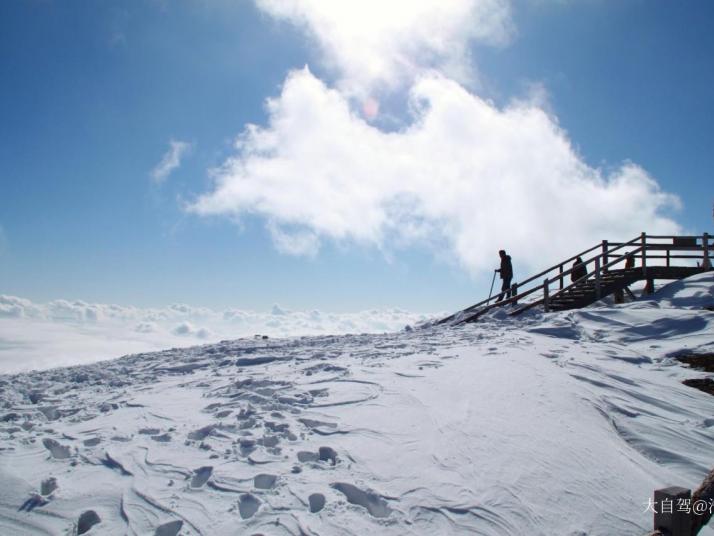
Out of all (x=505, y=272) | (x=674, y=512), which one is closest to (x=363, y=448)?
(x=674, y=512)

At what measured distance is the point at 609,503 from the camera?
3.74 metres

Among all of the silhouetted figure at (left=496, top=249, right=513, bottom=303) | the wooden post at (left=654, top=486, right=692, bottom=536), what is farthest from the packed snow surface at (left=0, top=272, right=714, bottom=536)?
the silhouetted figure at (left=496, top=249, right=513, bottom=303)

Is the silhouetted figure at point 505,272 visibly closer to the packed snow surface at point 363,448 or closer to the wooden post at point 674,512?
the packed snow surface at point 363,448

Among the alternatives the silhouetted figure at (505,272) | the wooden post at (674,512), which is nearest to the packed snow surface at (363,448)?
the wooden post at (674,512)

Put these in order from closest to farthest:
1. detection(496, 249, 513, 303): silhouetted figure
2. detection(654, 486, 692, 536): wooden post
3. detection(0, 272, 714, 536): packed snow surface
Result: detection(654, 486, 692, 536): wooden post
detection(0, 272, 714, 536): packed snow surface
detection(496, 249, 513, 303): silhouetted figure

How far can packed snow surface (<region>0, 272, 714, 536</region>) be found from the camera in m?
3.41

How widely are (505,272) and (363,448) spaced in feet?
45.3

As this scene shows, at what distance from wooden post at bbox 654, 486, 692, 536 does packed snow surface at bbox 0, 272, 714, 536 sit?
0.51m

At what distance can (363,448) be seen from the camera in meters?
4.34

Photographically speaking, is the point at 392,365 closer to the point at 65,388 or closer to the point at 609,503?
the point at 609,503

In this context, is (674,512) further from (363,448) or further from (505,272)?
(505,272)

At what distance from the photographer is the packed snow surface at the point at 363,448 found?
341 centimetres

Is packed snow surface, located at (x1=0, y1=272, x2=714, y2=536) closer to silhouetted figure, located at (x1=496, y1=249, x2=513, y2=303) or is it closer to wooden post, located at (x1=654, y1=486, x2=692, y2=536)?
wooden post, located at (x1=654, y1=486, x2=692, y2=536)

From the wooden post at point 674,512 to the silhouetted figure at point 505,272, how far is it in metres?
14.1
